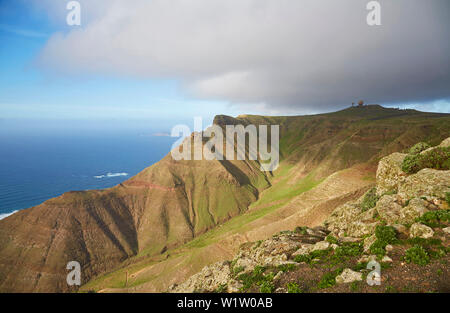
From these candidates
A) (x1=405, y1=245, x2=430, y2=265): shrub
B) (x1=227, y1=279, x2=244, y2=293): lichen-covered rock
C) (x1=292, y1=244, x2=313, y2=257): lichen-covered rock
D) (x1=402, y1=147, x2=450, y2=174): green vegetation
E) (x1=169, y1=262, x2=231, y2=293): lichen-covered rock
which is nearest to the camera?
(x1=405, y1=245, x2=430, y2=265): shrub

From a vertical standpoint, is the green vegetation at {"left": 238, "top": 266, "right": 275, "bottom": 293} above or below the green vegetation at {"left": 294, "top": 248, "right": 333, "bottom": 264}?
below

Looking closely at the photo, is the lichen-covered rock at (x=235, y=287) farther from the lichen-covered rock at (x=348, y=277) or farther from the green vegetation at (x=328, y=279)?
the lichen-covered rock at (x=348, y=277)

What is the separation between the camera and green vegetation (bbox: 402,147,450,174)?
18.5 metres

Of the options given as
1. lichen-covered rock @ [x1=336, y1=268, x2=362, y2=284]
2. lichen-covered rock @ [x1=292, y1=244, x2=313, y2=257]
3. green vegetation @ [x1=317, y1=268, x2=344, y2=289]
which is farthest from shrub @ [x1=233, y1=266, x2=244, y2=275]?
lichen-covered rock @ [x1=336, y1=268, x2=362, y2=284]

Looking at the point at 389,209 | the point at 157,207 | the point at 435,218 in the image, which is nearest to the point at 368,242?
the point at 389,209

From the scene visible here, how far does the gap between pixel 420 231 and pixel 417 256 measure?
2.33 meters

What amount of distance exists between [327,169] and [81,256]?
101 m

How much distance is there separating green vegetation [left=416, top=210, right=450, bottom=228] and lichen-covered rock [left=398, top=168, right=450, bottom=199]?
2.02 metres

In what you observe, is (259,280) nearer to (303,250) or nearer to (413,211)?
(303,250)

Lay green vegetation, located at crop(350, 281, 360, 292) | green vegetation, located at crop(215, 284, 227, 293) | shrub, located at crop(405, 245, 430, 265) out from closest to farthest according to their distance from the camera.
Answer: green vegetation, located at crop(350, 281, 360, 292), shrub, located at crop(405, 245, 430, 265), green vegetation, located at crop(215, 284, 227, 293)

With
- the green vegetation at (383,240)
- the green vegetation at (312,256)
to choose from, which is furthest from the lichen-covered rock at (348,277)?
the green vegetation at (312,256)

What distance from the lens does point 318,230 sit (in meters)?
20.4

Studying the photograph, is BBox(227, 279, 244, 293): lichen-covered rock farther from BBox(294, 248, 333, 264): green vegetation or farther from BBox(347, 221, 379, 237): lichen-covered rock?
BBox(347, 221, 379, 237): lichen-covered rock

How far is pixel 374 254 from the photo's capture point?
38.6ft
